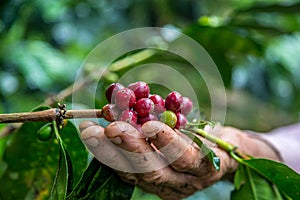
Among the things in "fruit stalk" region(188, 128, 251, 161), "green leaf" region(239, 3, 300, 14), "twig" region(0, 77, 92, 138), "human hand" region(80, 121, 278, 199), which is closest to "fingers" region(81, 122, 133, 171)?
"human hand" region(80, 121, 278, 199)

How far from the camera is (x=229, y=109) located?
6.04ft

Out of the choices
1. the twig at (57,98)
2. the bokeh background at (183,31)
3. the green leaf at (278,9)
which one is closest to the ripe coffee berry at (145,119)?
the twig at (57,98)

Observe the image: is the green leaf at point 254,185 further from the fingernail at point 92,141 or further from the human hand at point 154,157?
the fingernail at point 92,141

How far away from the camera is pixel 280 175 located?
2.17 feet

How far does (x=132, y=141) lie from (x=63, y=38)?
1.13 meters

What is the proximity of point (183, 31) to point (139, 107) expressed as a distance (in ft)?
1.73

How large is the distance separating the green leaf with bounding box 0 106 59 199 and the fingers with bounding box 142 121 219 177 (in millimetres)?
210

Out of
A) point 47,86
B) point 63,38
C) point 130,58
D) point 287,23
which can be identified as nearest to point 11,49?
point 47,86

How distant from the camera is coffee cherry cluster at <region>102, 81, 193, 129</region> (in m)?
0.53

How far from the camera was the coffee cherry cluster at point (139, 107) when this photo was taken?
1.74ft

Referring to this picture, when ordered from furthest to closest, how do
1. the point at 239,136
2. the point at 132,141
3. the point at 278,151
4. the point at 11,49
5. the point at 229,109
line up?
1. the point at 229,109
2. the point at 11,49
3. the point at 278,151
4. the point at 239,136
5. the point at 132,141

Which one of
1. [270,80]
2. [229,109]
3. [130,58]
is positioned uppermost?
[130,58]

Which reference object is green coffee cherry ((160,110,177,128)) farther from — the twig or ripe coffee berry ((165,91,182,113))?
the twig

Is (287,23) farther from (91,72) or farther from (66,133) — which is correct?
(66,133)
